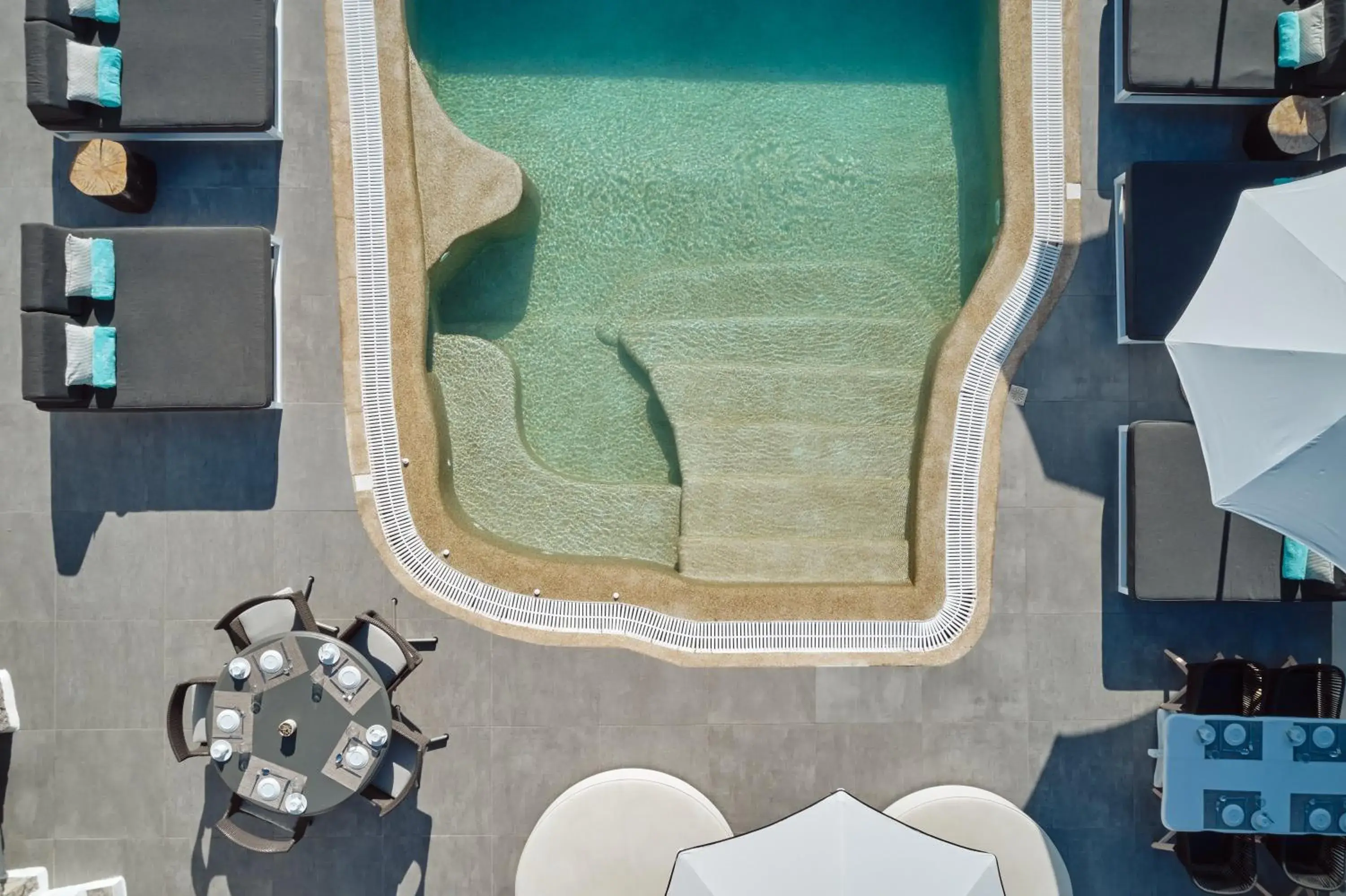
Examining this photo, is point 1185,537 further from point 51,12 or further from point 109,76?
point 51,12

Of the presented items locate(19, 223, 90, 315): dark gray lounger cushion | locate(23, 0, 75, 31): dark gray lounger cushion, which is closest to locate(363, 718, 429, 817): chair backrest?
locate(19, 223, 90, 315): dark gray lounger cushion

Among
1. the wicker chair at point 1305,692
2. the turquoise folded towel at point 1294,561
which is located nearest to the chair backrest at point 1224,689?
the wicker chair at point 1305,692

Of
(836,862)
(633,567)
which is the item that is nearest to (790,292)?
(633,567)

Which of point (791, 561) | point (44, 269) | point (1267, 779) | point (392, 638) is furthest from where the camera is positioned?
point (791, 561)

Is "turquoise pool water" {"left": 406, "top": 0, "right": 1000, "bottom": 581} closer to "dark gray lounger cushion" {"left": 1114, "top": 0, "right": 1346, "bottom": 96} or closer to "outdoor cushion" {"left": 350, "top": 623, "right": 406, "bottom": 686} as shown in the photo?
"dark gray lounger cushion" {"left": 1114, "top": 0, "right": 1346, "bottom": 96}

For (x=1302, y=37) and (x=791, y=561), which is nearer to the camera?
(x=1302, y=37)

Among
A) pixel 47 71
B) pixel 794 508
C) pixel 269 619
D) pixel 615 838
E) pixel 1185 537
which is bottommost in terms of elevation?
pixel 615 838

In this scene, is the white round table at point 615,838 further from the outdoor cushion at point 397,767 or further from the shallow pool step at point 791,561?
the shallow pool step at point 791,561
